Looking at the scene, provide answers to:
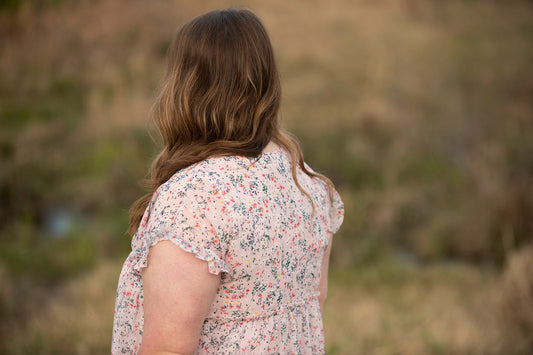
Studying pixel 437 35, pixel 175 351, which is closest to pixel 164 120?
pixel 175 351

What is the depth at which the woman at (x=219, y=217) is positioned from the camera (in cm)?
117

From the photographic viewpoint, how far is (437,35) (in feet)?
43.3

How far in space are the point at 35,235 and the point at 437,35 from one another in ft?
34.7

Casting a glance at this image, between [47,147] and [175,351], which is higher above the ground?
[175,351]

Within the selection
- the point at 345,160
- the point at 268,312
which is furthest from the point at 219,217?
the point at 345,160

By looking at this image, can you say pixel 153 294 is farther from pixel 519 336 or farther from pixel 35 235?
pixel 35 235

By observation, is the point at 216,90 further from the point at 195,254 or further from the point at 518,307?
the point at 518,307

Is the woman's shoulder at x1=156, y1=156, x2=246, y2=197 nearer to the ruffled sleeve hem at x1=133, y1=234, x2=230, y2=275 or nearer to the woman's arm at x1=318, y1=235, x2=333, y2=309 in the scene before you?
the ruffled sleeve hem at x1=133, y1=234, x2=230, y2=275

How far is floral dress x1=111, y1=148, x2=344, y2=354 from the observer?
1.19 meters

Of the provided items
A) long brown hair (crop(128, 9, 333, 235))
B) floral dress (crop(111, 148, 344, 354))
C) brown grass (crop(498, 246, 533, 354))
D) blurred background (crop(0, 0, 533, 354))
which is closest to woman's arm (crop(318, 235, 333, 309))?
floral dress (crop(111, 148, 344, 354))

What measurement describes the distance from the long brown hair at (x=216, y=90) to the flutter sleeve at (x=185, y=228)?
0.39ft

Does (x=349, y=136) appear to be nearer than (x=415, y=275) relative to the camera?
No

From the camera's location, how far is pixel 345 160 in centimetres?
766

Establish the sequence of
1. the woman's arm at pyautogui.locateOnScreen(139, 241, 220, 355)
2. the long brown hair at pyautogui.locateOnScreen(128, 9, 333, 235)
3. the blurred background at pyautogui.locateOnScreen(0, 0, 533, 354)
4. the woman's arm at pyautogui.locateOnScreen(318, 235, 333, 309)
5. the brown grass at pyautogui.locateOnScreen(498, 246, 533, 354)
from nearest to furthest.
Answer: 1. the woman's arm at pyautogui.locateOnScreen(139, 241, 220, 355)
2. the long brown hair at pyautogui.locateOnScreen(128, 9, 333, 235)
3. the woman's arm at pyautogui.locateOnScreen(318, 235, 333, 309)
4. the brown grass at pyautogui.locateOnScreen(498, 246, 533, 354)
5. the blurred background at pyautogui.locateOnScreen(0, 0, 533, 354)
